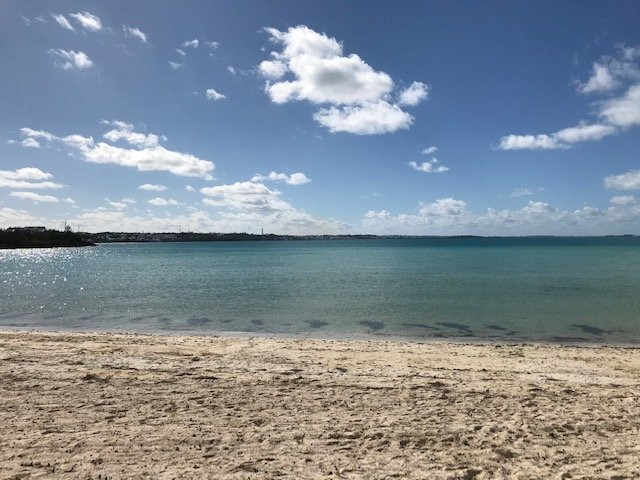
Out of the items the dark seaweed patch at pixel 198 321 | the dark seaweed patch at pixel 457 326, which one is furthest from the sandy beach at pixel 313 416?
the dark seaweed patch at pixel 198 321

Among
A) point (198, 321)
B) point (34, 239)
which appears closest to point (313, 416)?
point (198, 321)

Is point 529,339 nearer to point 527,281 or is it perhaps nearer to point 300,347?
point 300,347

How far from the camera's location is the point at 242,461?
6.48 m

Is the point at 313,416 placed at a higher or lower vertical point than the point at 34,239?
lower

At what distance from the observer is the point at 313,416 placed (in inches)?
322

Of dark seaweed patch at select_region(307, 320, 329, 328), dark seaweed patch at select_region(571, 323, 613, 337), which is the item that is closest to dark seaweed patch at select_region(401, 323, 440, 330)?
dark seaweed patch at select_region(307, 320, 329, 328)

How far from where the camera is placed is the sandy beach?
6375 mm

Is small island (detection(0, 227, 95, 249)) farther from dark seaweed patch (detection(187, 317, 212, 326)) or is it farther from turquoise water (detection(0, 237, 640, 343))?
dark seaweed patch (detection(187, 317, 212, 326))

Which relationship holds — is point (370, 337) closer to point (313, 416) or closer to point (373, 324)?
point (373, 324)

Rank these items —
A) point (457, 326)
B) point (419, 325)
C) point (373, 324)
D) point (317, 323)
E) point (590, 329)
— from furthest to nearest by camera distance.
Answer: point (317, 323) → point (373, 324) → point (419, 325) → point (457, 326) → point (590, 329)

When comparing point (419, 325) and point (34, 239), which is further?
point (34, 239)

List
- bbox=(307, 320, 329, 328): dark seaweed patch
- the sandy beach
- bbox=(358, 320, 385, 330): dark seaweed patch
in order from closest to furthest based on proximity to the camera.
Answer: the sandy beach → bbox=(358, 320, 385, 330): dark seaweed patch → bbox=(307, 320, 329, 328): dark seaweed patch

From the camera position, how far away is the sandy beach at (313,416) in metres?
6.38

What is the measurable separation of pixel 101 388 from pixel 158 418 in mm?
2555
